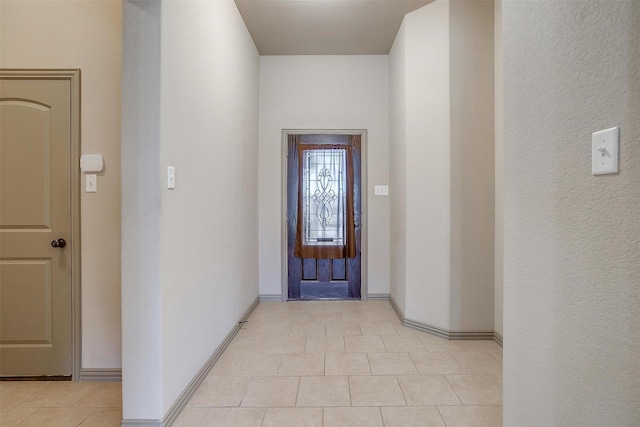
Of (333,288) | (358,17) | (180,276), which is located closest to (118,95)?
(180,276)

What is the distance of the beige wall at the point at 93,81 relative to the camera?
2.38 m

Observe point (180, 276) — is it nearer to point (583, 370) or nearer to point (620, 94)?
point (583, 370)

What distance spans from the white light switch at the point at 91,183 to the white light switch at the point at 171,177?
788mm

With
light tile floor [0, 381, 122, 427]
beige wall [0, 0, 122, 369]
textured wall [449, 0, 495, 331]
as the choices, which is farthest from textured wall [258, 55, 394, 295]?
light tile floor [0, 381, 122, 427]

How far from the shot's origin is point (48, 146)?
7.97 feet

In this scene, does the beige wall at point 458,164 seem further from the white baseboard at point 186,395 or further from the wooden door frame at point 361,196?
the white baseboard at point 186,395

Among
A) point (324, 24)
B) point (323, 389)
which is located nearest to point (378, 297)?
point (323, 389)

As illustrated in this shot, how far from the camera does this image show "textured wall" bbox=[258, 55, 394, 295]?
4.47 meters

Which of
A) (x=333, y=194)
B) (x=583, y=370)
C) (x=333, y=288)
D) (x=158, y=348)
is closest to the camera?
(x=583, y=370)

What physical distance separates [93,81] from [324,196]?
275 cm

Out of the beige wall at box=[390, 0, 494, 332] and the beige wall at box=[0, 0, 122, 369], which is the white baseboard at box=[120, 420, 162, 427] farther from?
the beige wall at box=[390, 0, 494, 332]

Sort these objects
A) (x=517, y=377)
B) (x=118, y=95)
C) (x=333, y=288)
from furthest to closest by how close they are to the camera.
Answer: (x=333, y=288), (x=118, y=95), (x=517, y=377)

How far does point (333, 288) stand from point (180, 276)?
307cm

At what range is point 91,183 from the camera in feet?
7.84
